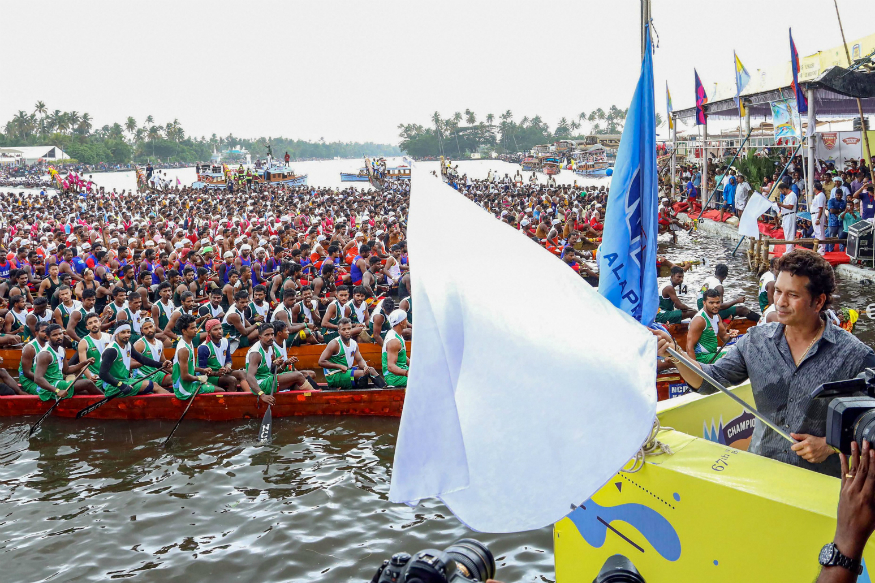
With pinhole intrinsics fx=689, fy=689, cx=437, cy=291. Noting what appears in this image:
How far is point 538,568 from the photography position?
6.07 metres

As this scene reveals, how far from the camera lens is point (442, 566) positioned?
2.55 meters

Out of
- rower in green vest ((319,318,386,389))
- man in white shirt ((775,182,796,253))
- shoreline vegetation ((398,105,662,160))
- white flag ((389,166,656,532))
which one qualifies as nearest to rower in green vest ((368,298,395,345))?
rower in green vest ((319,318,386,389))

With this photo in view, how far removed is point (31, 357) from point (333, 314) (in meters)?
4.37

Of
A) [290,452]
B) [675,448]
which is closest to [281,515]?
[290,452]

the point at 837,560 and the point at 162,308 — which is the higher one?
the point at 837,560

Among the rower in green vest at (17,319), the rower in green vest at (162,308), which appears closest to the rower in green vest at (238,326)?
the rower in green vest at (162,308)

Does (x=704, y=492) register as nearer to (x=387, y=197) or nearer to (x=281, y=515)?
(x=281, y=515)

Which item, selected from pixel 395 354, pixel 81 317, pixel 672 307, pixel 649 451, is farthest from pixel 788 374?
pixel 81 317

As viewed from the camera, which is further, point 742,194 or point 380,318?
point 742,194

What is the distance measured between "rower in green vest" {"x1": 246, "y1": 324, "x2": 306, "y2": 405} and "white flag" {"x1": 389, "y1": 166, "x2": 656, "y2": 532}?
703cm

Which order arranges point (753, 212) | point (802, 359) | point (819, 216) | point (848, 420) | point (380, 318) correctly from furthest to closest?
1. point (819, 216)
2. point (753, 212)
3. point (380, 318)
4. point (802, 359)
5. point (848, 420)

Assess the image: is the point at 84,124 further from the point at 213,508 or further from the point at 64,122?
the point at 213,508

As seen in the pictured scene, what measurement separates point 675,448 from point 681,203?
28295mm

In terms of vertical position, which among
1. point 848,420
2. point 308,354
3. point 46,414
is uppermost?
point 848,420
